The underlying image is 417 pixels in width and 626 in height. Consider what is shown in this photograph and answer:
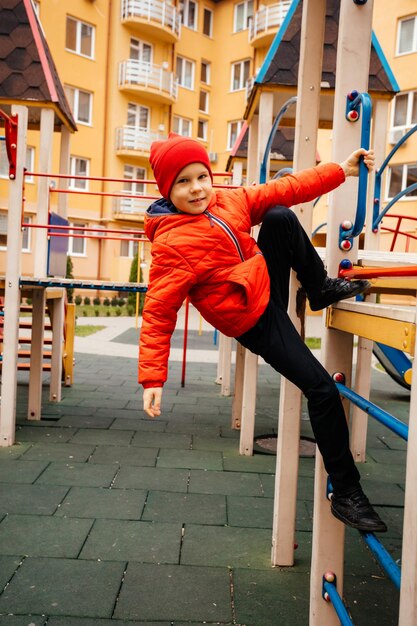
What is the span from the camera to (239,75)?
1127 inches

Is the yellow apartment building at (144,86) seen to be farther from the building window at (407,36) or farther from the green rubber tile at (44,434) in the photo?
the green rubber tile at (44,434)

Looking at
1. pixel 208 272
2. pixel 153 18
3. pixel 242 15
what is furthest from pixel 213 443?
pixel 242 15

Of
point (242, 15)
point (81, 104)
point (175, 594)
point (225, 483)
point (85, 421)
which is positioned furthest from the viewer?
point (242, 15)

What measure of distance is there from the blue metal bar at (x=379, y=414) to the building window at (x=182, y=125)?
90.9 ft

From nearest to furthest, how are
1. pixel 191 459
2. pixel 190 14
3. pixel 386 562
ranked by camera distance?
pixel 386 562 → pixel 191 459 → pixel 190 14

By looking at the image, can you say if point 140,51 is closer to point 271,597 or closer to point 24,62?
point 24,62

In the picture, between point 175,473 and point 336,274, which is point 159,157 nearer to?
point 336,274

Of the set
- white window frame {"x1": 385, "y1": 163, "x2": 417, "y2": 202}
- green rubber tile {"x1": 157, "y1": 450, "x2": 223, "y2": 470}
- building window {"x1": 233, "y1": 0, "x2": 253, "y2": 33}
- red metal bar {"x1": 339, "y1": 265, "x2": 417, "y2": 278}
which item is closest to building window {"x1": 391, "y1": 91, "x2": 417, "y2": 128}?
white window frame {"x1": 385, "y1": 163, "x2": 417, "y2": 202}

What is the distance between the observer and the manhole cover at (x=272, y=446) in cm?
472

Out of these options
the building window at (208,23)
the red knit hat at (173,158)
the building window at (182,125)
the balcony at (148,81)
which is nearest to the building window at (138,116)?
the balcony at (148,81)

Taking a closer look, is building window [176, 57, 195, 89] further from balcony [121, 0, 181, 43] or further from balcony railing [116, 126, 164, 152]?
balcony railing [116, 126, 164, 152]

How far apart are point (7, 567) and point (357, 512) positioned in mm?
1664

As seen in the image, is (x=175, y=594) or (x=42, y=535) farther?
(x=42, y=535)

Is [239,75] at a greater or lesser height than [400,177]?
greater
